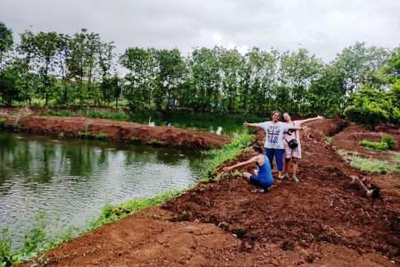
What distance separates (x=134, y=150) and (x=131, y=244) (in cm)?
1753

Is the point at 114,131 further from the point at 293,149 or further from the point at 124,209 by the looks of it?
the point at 293,149

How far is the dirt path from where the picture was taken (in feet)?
20.1

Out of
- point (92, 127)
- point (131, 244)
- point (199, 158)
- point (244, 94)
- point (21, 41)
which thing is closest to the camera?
point (131, 244)

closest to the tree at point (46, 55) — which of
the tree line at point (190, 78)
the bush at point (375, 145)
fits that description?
the tree line at point (190, 78)

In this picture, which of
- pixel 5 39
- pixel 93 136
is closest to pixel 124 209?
pixel 93 136

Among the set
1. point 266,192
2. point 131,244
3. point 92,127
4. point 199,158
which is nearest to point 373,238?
point 266,192

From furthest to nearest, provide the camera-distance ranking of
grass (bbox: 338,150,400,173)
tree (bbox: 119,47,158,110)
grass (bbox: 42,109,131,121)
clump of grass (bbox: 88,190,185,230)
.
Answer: tree (bbox: 119,47,158,110) < grass (bbox: 42,109,131,121) < grass (bbox: 338,150,400,173) < clump of grass (bbox: 88,190,185,230)

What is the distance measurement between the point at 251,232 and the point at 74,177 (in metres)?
9.85

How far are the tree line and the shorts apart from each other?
3141 centimetres

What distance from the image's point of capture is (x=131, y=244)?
6664mm

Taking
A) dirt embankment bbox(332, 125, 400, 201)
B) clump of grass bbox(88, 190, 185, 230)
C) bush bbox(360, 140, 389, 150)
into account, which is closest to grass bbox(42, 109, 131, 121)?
dirt embankment bbox(332, 125, 400, 201)

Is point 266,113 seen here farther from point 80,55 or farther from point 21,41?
point 21,41

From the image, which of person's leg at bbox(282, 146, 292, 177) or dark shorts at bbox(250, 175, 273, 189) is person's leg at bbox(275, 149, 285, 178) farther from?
dark shorts at bbox(250, 175, 273, 189)

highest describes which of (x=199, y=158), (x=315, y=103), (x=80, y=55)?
(x=80, y=55)
